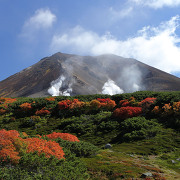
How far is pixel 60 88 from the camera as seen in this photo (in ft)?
377

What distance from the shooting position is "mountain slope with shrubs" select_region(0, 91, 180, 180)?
7.66 meters

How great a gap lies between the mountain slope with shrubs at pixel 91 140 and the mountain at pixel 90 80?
2785 inches

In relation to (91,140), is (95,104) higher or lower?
higher

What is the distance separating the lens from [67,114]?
106 ft

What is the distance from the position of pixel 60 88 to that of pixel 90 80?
2955cm

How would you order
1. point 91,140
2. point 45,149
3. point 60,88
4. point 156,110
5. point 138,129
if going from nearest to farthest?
point 45,149
point 138,129
point 91,140
point 156,110
point 60,88

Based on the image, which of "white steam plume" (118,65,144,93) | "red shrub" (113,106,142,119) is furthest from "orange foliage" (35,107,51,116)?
"white steam plume" (118,65,144,93)

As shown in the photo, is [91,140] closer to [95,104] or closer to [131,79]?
[95,104]

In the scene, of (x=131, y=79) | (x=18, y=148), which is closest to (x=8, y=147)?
(x=18, y=148)

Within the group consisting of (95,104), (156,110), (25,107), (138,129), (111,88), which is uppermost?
(111,88)

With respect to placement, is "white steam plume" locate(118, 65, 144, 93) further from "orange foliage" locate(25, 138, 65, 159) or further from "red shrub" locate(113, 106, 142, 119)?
"orange foliage" locate(25, 138, 65, 159)

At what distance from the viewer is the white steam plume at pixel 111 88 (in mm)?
122900

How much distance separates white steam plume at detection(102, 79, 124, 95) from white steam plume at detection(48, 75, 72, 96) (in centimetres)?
2537

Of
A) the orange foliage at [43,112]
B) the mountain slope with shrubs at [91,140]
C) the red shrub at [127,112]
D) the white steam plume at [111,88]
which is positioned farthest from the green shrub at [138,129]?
the white steam plume at [111,88]
